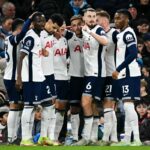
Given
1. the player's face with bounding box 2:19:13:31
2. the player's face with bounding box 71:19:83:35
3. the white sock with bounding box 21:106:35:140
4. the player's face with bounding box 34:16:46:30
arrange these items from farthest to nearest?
1. the player's face with bounding box 2:19:13:31
2. the player's face with bounding box 71:19:83:35
3. the player's face with bounding box 34:16:46:30
4. the white sock with bounding box 21:106:35:140

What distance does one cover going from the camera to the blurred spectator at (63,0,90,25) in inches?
862

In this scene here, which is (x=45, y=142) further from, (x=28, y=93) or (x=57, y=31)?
(x=57, y=31)

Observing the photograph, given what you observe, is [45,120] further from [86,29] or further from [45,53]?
[86,29]

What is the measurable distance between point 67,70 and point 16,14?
Result: 17.6ft

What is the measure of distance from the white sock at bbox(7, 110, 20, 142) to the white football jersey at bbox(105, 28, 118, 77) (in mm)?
1966

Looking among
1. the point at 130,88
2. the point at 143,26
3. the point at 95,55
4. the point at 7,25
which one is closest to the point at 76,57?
the point at 95,55

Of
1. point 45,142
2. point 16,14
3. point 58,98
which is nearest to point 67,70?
point 58,98

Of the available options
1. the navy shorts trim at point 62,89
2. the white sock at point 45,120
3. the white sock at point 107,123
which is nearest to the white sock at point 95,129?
the white sock at point 107,123

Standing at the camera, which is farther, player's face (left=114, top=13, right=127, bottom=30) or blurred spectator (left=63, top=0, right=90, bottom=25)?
blurred spectator (left=63, top=0, right=90, bottom=25)

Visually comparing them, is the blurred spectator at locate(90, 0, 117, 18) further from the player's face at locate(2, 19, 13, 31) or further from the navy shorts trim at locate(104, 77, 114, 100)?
the navy shorts trim at locate(104, 77, 114, 100)

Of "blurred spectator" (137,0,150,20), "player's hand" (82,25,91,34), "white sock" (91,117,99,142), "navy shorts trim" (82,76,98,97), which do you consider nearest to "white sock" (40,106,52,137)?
"navy shorts trim" (82,76,98,97)

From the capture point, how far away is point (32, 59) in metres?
16.8

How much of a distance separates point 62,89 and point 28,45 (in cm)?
155

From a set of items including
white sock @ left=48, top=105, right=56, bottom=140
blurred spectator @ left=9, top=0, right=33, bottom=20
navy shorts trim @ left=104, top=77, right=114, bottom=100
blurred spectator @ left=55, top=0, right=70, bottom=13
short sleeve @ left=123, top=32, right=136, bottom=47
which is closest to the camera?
short sleeve @ left=123, top=32, right=136, bottom=47
